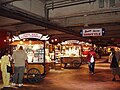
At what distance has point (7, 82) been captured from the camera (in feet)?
34.9

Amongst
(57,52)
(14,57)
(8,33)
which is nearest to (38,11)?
(14,57)

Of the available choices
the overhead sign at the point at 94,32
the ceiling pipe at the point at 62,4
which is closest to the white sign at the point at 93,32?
the overhead sign at the point at 94,32

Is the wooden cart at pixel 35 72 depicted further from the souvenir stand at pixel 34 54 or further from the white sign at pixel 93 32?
the white sign at pixel 93 32

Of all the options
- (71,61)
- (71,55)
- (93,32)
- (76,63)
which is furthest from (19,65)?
(71,55)

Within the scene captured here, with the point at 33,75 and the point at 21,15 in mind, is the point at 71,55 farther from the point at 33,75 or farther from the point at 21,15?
the point at 21,15

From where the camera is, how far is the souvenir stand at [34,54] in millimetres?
12281

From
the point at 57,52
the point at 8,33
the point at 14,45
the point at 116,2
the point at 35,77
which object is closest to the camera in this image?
the point at 116,2

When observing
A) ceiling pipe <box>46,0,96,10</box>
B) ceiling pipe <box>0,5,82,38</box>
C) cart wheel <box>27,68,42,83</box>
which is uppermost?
ceiling pipe <box>46,0,96,10</box>

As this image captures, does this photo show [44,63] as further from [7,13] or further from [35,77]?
[7,13]

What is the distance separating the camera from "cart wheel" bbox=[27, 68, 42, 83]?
39.8 ft

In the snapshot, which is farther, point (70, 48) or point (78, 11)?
point (70, 48)

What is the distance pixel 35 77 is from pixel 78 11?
4303mm

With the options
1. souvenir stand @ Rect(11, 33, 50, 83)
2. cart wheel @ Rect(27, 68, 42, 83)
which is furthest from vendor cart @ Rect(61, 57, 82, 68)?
cart wheel @ Rect(27, 68, 42, 83)

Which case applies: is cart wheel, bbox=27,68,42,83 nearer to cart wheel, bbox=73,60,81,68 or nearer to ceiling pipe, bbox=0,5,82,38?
ceiling pipe, bbox=0,5,82,38
